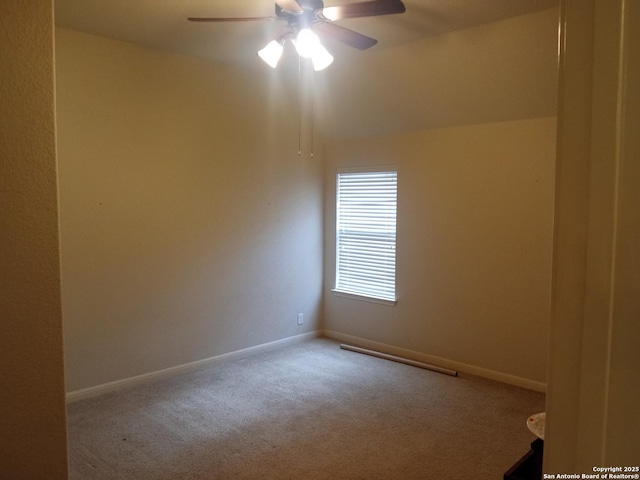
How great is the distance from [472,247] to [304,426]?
2.31 metres

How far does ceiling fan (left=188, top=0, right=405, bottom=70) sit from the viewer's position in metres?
2.70

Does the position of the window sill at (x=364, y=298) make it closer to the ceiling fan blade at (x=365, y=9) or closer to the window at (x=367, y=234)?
the window at (x=367, y=234)

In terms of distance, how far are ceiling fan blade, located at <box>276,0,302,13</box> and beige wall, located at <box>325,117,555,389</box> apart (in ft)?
7.82

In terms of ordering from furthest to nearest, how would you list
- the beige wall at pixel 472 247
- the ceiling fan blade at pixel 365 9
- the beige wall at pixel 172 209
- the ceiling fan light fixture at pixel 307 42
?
the beige wall at pixel 472 247 < the beige wall at pixel 172 209 < the ceiling fan light fixture at pixel 307 42 < the ceiling fan blade at pixel 365 9

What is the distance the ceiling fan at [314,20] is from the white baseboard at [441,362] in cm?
312

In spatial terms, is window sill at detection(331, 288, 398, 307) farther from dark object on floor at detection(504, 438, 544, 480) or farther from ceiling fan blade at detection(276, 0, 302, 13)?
ceiling fan blade at detection(276, 0, 302, 13)

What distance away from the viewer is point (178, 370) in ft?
15.0

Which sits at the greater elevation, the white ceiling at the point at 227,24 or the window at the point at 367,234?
the white ceiling at the point at 227,24

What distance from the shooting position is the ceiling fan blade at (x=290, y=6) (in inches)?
106

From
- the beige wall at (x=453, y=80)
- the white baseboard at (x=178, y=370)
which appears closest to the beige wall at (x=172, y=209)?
the white baseboard at (x=178, y=370)

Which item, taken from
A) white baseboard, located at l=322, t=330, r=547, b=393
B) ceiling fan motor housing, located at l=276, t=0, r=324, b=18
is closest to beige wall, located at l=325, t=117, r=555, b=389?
white baseboard, located at l=322, t=330, r=547, b=393

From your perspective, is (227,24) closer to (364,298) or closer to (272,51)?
(272,51)

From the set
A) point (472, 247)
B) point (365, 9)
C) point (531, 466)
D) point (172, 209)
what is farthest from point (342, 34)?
point (531, 466)

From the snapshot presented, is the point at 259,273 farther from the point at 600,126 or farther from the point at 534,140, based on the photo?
the point at 600,126
